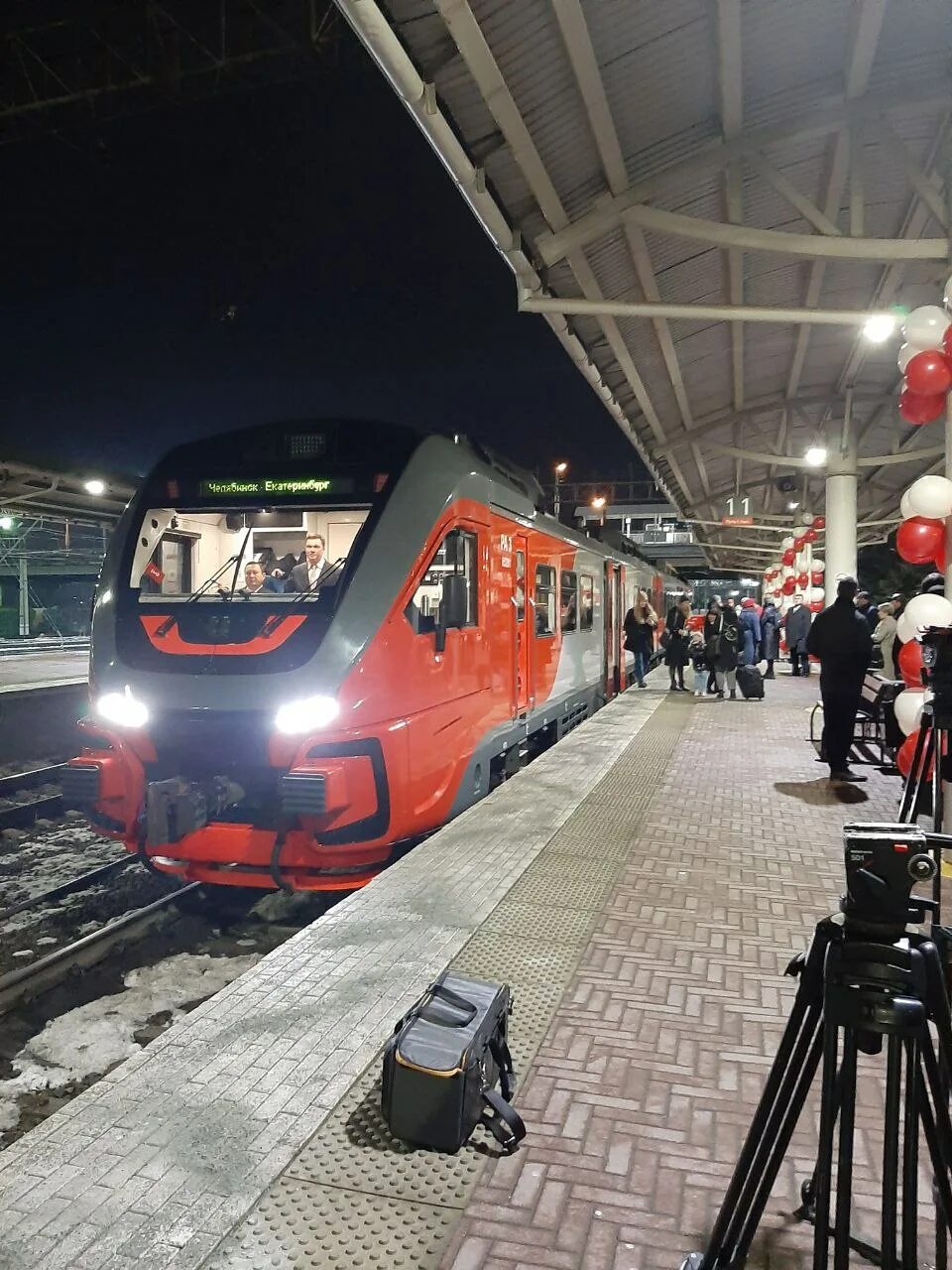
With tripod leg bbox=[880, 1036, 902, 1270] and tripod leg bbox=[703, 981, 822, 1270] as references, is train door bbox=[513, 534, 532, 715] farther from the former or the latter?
tripod leg bbox=[880, 1036, 902, 1270]

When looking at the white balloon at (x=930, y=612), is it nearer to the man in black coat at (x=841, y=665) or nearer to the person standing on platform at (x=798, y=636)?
the man in black coat at (x=841, y=665)

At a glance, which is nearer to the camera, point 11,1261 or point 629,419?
point 11,1261

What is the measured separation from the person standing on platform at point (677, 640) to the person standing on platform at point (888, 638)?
368 centimetres

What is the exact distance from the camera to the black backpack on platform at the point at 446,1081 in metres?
2.60

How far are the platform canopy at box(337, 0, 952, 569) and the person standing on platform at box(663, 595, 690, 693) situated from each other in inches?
206

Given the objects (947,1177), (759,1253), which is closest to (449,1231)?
(759,1253)

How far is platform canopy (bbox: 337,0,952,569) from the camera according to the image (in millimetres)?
5086

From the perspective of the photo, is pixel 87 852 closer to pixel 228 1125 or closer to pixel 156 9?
pixel 228 1125

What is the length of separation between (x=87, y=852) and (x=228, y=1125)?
615 centimetres

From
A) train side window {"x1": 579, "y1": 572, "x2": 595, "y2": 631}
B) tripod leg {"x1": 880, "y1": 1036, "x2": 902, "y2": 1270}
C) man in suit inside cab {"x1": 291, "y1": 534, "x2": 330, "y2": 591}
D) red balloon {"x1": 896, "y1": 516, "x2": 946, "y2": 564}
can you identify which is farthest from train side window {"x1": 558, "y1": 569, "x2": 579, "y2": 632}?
tripod leg {"x1": 880, "y1": 1036, "x2": 902, "y2": 1270}

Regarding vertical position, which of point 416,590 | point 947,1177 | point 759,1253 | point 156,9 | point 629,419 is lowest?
point 759,1253

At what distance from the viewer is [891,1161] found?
174 cm

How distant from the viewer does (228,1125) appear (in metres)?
2.73

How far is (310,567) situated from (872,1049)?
494cm
